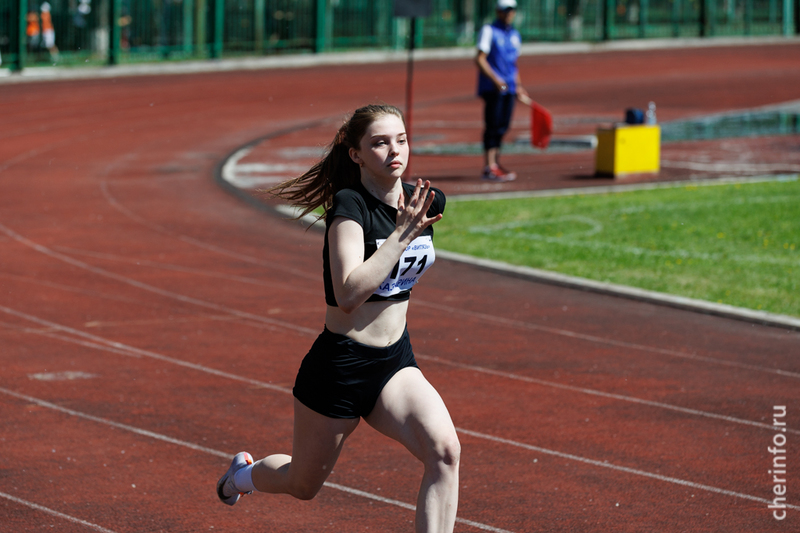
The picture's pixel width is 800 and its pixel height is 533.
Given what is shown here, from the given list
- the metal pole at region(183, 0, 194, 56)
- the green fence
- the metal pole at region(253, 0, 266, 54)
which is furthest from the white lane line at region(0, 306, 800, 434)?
the metal pole at region(253, 0, 266, 54)

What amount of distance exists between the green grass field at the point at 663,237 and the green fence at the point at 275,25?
21.8 meters

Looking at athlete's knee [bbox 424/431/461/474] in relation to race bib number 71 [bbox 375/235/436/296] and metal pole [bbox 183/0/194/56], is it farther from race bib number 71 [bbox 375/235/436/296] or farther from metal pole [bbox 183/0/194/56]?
metal pole [bbox 183/0/194/56]

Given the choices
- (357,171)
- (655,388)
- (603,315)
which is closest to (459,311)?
(603,315)

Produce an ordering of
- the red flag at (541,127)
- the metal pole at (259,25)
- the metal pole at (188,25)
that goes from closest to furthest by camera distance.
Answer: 1. the red flag at (541,127)
2. the metal pole at (188,25)
3. the metal pole at (259,25)

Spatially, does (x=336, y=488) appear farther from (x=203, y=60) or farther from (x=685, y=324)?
(x=203, y=60)

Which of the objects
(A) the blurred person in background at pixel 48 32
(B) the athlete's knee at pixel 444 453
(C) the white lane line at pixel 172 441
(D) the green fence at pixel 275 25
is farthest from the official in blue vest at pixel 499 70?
(A) the blurred person in background at pixel 48 32

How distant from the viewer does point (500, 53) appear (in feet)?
51.3

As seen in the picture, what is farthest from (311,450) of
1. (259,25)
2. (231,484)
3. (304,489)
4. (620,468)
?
(259,25)

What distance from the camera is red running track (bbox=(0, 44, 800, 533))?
217 inches

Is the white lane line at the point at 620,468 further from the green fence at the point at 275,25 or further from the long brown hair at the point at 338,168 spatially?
the green fence at the point at 275,25

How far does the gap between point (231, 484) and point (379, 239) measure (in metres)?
1.52

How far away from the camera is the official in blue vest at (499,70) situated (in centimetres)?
1550

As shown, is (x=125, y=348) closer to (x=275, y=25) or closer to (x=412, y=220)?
(x=412, y=220)

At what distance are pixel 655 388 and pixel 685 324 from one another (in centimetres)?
190
